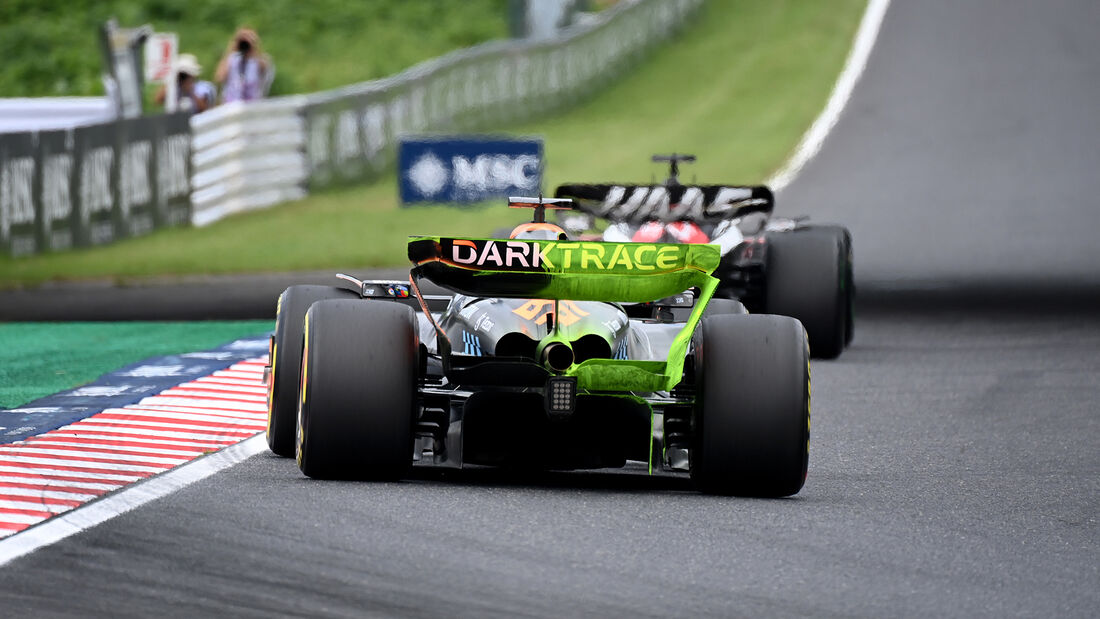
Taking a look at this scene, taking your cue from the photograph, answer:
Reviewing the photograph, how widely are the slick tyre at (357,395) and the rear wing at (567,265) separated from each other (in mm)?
313

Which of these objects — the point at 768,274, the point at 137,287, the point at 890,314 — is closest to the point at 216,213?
the point at 137,287

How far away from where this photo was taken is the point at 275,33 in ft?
149

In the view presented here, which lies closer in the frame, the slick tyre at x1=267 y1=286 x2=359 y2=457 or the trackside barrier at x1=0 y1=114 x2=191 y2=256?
the slick tyre at x1=267 y1=286 x2=359 y2=457

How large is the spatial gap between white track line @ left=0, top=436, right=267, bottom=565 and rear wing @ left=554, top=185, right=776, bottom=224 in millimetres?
5190

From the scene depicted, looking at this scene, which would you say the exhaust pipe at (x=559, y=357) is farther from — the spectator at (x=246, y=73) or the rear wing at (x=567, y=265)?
the spectator at (x=246, y=73)

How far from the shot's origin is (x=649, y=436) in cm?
828

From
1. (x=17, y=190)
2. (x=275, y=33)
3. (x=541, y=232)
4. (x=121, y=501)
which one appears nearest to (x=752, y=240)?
(x=541, y=232)

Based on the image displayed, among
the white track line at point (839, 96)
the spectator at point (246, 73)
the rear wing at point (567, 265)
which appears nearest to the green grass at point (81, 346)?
the rear wing at point (567, 265)

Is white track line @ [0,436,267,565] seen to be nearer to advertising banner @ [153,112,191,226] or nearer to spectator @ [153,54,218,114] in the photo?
advertising banner @ [153,112,191,226]

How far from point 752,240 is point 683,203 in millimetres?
647

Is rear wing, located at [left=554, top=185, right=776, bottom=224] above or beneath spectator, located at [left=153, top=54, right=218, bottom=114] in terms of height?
beneath

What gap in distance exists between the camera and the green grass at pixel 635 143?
20.9 meters

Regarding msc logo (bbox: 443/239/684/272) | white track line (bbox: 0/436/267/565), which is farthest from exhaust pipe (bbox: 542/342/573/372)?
white track line (bbox: 0/436/267/565)

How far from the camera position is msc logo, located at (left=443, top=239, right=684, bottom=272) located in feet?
26.2
